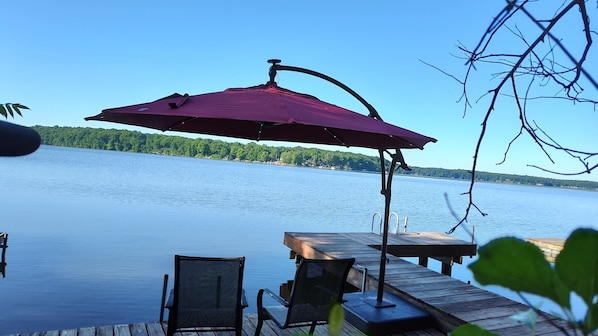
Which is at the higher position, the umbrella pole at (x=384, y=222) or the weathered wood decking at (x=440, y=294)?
the umbrella pole at (x=384, y=222)

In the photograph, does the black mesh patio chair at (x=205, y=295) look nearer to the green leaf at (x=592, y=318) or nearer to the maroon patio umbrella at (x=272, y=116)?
the maroon patio umbrella at (x=272, y=116)

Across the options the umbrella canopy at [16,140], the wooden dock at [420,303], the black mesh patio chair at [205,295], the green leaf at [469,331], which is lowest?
the wooden dock at [420,303]

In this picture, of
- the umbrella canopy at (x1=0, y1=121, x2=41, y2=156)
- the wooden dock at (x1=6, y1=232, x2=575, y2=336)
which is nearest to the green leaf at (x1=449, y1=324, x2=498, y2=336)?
the umbrella canopy at (x1=0, y1=121, x2=41, y2=156)

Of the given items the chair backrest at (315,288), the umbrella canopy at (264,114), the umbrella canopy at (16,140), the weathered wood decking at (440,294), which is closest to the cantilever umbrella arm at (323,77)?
the umbrella canopy at (264,114)

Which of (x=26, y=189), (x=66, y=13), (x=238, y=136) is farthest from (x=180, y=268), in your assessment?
(x=66, y=13)

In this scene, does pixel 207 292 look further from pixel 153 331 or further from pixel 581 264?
pixel 581 264

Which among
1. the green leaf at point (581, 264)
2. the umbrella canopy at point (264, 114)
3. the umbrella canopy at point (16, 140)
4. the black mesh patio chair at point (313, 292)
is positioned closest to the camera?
the green leaf at point (581, 264)

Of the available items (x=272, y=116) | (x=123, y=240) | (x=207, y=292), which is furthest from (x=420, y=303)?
(x=123, y=240)

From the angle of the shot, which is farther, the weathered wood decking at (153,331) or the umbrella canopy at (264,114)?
the weathered wood decking at (153,331)

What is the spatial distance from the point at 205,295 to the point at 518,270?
3.44 metres

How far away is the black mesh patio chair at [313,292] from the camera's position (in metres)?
3.59

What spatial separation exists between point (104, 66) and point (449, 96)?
42.9 metres

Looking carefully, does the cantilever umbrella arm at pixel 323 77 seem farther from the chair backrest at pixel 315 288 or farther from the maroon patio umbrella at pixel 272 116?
the chair backrest at pixel 315 288

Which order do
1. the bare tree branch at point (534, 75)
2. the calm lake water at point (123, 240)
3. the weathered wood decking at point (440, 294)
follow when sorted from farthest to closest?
the calm lake water at point (123, 240), the weathered wood decking at point (440, 294), the bare tree branch at point (534, 75)
